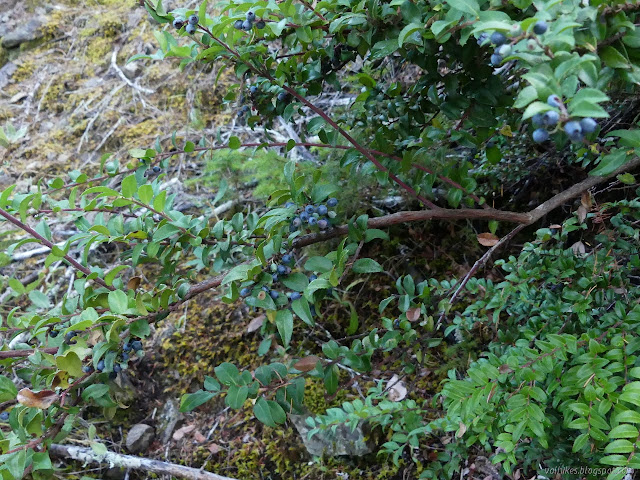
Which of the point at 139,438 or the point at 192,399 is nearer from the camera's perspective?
the point at 192,399

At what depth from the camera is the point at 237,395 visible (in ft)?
3.70

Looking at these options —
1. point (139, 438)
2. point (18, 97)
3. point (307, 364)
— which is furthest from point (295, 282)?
point (18, 97)

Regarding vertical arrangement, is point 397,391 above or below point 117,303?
below

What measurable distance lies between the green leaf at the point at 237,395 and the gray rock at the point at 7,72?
3943 millimetres

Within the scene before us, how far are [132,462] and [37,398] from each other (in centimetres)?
87

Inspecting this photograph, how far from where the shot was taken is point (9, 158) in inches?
134

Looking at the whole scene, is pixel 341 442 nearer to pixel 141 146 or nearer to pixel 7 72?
pixel 141 146

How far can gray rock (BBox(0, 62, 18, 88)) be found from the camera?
156 inches

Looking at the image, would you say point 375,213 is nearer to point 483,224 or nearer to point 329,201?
point 483,224

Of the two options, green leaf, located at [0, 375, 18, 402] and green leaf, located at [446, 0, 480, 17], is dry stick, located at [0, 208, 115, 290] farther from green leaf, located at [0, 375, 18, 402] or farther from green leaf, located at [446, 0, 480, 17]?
green leaf, located at [446, 0, 480, 17]

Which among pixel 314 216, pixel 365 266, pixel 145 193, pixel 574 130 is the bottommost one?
pixel 365 266

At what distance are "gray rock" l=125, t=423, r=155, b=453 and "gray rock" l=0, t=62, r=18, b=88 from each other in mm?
3260

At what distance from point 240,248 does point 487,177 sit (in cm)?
115

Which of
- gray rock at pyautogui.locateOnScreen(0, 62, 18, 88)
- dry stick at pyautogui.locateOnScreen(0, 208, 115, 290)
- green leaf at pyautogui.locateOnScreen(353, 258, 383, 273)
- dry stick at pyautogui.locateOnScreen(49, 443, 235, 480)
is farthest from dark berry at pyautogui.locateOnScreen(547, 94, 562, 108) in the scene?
gray rock at pyautogui.locateOnScreen(0, 62, 18, 88)
